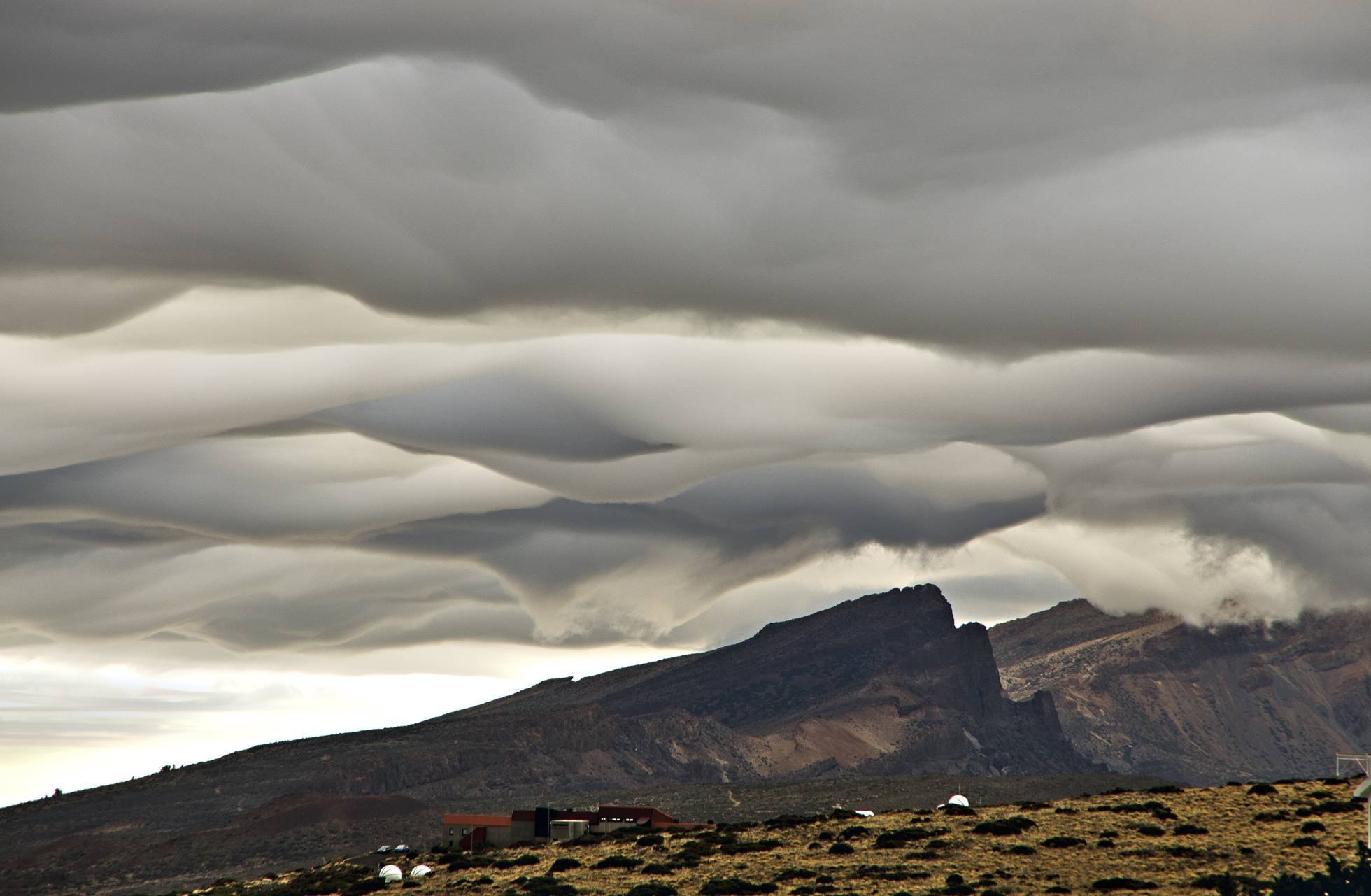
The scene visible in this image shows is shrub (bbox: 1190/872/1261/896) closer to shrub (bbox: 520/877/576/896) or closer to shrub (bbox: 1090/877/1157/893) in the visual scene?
shrub (bbox: 1090/877/1157/893)

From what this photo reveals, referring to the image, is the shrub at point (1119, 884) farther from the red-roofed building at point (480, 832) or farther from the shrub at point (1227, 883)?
the red-roofed building at point (480, 832)

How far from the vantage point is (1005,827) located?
99.8 metres

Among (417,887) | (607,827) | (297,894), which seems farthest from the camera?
(607,827)

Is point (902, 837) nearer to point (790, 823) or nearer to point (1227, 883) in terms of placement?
point (790, 823)

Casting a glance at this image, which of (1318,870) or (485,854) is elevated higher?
(485,854)

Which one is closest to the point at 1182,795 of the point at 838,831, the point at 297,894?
the point at 838,831

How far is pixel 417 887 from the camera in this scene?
102 m

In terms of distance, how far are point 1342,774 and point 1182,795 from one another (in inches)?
957

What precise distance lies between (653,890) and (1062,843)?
75.2 ft

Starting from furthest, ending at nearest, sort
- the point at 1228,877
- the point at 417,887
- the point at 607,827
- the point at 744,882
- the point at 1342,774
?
the point at 607,827
the point at 1342,774
the point at 417,887
the point at 744,882
the point at 1228,877

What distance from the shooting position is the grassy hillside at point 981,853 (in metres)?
84.9

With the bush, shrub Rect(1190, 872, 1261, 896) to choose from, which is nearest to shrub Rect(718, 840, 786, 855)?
the bush

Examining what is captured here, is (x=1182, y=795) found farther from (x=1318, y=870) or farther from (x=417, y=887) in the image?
(x=417, y=887)

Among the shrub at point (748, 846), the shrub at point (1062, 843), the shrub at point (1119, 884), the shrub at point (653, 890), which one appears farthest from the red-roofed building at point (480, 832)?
the shrub at point (1119, 884)
